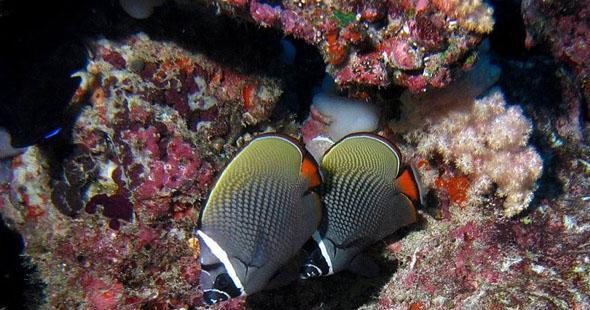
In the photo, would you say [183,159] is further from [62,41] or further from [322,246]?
[62,41]

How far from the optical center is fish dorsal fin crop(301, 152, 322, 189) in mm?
2373

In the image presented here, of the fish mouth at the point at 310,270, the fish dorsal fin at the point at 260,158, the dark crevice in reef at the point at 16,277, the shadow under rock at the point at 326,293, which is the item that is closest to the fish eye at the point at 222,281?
the fish dorsal fin at the point at 260,158

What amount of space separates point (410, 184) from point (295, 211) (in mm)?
1003

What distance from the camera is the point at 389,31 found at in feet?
7.82

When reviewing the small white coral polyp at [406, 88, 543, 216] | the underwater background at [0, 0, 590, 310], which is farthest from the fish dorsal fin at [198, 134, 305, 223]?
the small white coral polyp at [406, 88, 543, 216]

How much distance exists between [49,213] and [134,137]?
1051 millimetres

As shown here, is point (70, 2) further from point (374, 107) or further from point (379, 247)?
point (379, 247)

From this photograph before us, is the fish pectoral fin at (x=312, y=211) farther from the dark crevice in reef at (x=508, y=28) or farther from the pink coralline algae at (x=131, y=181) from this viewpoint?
the dark crevice in reef at (x=508, y=28)

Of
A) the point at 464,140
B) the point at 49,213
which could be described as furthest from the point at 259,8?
the point at 49,213

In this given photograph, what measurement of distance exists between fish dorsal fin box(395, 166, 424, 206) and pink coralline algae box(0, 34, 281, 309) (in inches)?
56.2

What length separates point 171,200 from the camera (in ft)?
9.86

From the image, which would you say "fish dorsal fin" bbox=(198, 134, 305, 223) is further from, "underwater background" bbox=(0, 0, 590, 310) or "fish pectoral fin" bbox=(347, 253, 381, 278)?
"fish pectoral fin" bbox=(347, 253, 381, 278)

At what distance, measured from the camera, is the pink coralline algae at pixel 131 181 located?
3.01 m

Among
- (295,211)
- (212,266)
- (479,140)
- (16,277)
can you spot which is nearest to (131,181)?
(212,266)
